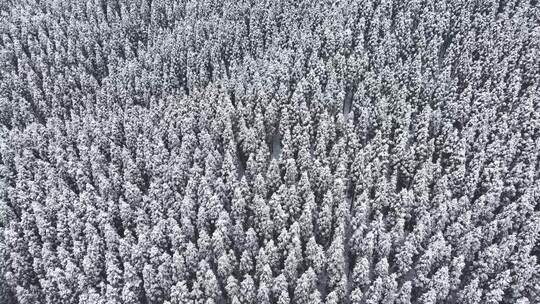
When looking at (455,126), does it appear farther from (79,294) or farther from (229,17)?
(79,294)

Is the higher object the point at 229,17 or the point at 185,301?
the point at 229,17

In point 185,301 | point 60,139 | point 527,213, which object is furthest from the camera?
point 60,139

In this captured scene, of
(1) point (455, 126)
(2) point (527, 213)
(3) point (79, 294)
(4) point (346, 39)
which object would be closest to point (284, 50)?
(4) point (346, 39)

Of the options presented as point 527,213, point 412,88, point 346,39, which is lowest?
point 527,213

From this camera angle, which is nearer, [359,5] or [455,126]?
[455,126]

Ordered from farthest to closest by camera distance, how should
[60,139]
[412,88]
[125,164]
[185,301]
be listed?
[412,88], [60,139], [125,164], [185,301]

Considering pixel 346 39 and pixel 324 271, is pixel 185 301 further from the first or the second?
pixel 346 39

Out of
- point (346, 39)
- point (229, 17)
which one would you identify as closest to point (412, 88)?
point (346, 39)
